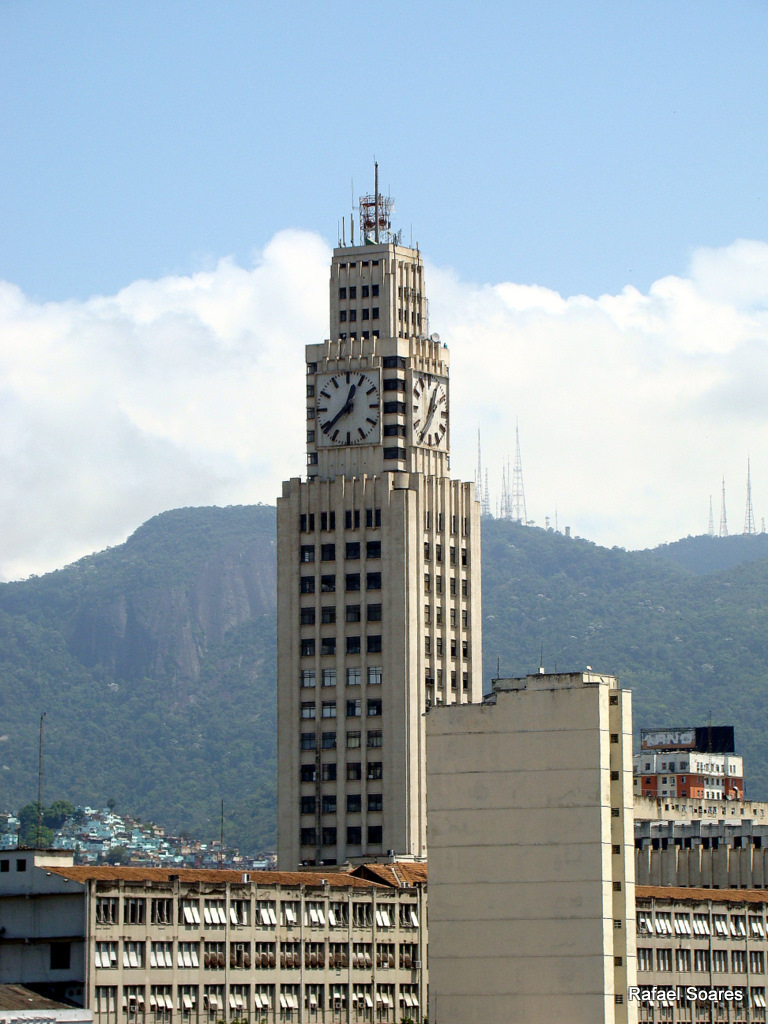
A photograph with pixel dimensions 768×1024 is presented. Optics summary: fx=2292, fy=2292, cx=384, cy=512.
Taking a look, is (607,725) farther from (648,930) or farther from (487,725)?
(648,930)

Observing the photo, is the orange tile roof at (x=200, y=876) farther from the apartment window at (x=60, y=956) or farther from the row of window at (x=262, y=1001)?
the row of window at (x=262, y=1001)

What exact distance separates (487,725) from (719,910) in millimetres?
36533

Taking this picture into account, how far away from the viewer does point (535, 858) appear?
484ft

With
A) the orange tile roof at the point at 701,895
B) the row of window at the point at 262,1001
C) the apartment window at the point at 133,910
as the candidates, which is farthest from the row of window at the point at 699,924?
the apartment window at the point at 133,910

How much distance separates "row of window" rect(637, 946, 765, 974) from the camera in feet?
554

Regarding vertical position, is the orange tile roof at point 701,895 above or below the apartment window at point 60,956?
above

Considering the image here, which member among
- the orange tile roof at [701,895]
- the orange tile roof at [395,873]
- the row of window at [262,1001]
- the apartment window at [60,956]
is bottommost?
the row of window at [262,1001]

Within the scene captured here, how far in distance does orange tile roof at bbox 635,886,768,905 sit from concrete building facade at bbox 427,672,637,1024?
23875 millimetres

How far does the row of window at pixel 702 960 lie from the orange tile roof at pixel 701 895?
397 cm

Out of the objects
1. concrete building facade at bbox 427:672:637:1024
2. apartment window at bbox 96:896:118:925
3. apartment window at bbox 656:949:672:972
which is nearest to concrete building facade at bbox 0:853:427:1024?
apartment window at bbox 96:896:118:925

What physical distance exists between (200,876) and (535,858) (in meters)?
23.5

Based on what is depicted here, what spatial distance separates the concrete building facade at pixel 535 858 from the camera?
146 m

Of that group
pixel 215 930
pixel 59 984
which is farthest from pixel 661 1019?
pixel 59 984

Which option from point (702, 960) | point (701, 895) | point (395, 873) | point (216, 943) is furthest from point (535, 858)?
point (701, 895)
